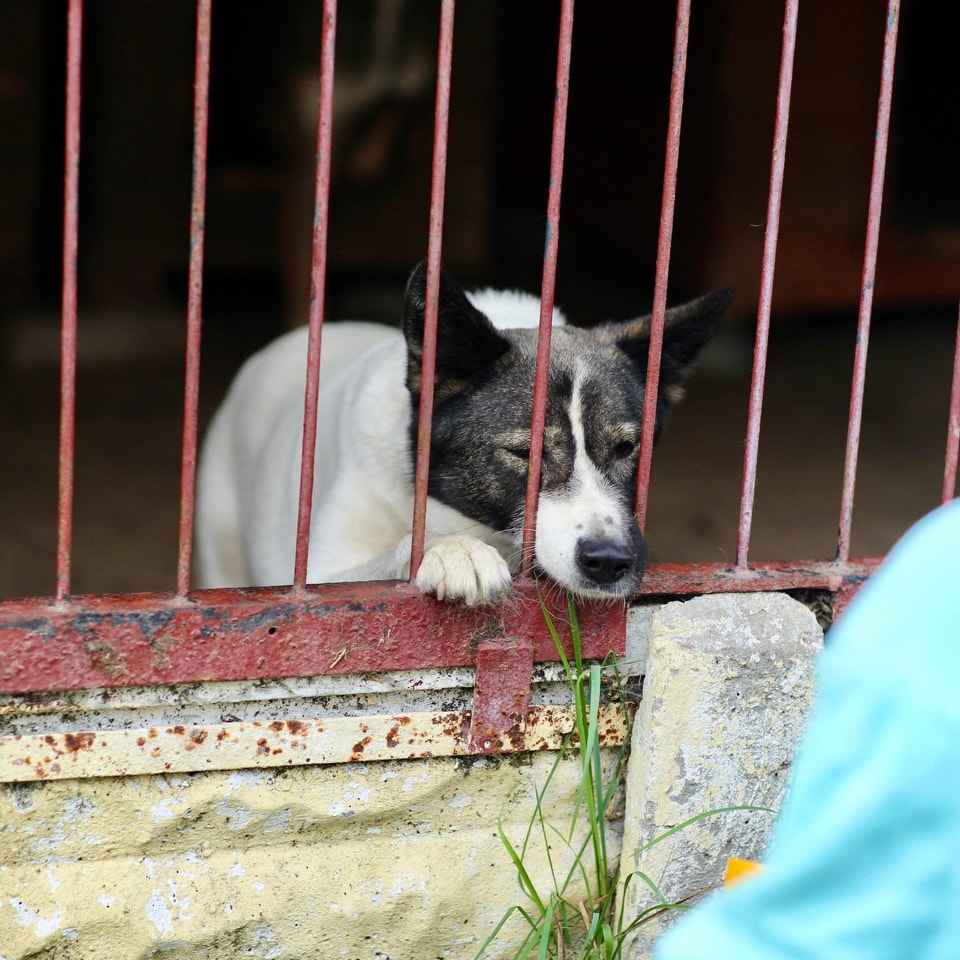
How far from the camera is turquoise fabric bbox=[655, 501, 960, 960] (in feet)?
2.74

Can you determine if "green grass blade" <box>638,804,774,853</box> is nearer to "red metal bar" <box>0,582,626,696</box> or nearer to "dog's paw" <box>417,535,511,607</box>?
"red metal bar" <box>0,582,626,696</box>

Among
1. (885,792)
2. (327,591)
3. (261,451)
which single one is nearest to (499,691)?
(327,591)

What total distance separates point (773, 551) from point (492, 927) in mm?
2752

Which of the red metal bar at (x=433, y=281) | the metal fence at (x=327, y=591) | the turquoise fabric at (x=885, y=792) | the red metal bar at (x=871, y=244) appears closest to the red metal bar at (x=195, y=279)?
the metal fence at (x=327, y=591)

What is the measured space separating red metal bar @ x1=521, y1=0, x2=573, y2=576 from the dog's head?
0.10m

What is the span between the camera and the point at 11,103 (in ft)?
29.2

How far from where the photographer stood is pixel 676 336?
9.71 ft

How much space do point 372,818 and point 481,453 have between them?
774mm

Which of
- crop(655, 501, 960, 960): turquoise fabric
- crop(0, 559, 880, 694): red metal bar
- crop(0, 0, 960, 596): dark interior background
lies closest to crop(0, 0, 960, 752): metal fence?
crop(0, 559, 880, 694): red metal bar

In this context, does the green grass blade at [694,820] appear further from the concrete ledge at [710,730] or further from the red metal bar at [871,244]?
the red metal bar at [871,244]

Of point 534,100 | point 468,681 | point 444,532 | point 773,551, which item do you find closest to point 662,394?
point 444,532

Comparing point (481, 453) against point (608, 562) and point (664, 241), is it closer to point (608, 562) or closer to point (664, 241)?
point (608, 562)

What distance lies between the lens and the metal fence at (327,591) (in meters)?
2.24

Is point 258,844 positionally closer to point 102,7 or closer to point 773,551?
point 773,551
